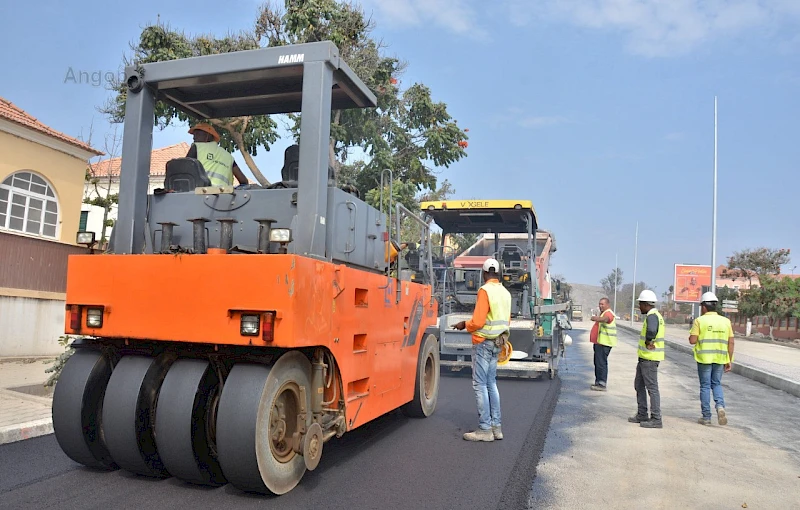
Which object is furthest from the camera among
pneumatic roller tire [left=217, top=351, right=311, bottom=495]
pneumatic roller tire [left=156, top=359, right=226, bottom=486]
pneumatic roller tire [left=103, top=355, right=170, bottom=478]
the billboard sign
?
the billboard sign

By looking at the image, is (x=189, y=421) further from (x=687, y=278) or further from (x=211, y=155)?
(x=687, y=278)

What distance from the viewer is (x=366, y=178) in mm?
13016

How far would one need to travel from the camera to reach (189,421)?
3959mm

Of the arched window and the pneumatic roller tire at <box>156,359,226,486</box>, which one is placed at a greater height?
the arched window

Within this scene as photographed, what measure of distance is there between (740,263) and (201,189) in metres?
48.3

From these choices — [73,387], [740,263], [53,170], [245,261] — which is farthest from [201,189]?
[740,263]

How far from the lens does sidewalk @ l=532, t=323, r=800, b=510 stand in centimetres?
460

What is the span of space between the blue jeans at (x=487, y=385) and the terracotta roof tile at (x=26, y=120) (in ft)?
33.1

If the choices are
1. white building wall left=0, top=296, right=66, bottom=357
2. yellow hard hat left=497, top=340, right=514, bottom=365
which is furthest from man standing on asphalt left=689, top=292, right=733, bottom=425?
white building wall left=0, top=296, right=66, bottom=357

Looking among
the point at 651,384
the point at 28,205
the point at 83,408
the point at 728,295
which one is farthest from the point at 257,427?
the point at 728,295

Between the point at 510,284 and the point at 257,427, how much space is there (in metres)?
8.16

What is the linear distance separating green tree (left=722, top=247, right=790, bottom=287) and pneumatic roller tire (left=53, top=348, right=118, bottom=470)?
4670 cm

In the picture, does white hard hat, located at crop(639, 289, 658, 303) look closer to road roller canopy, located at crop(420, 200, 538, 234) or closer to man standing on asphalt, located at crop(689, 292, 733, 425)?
man standing on asphalt, located at crop(689, 292, 733, 425)

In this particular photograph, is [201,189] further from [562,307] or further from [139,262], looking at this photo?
[562,307]
